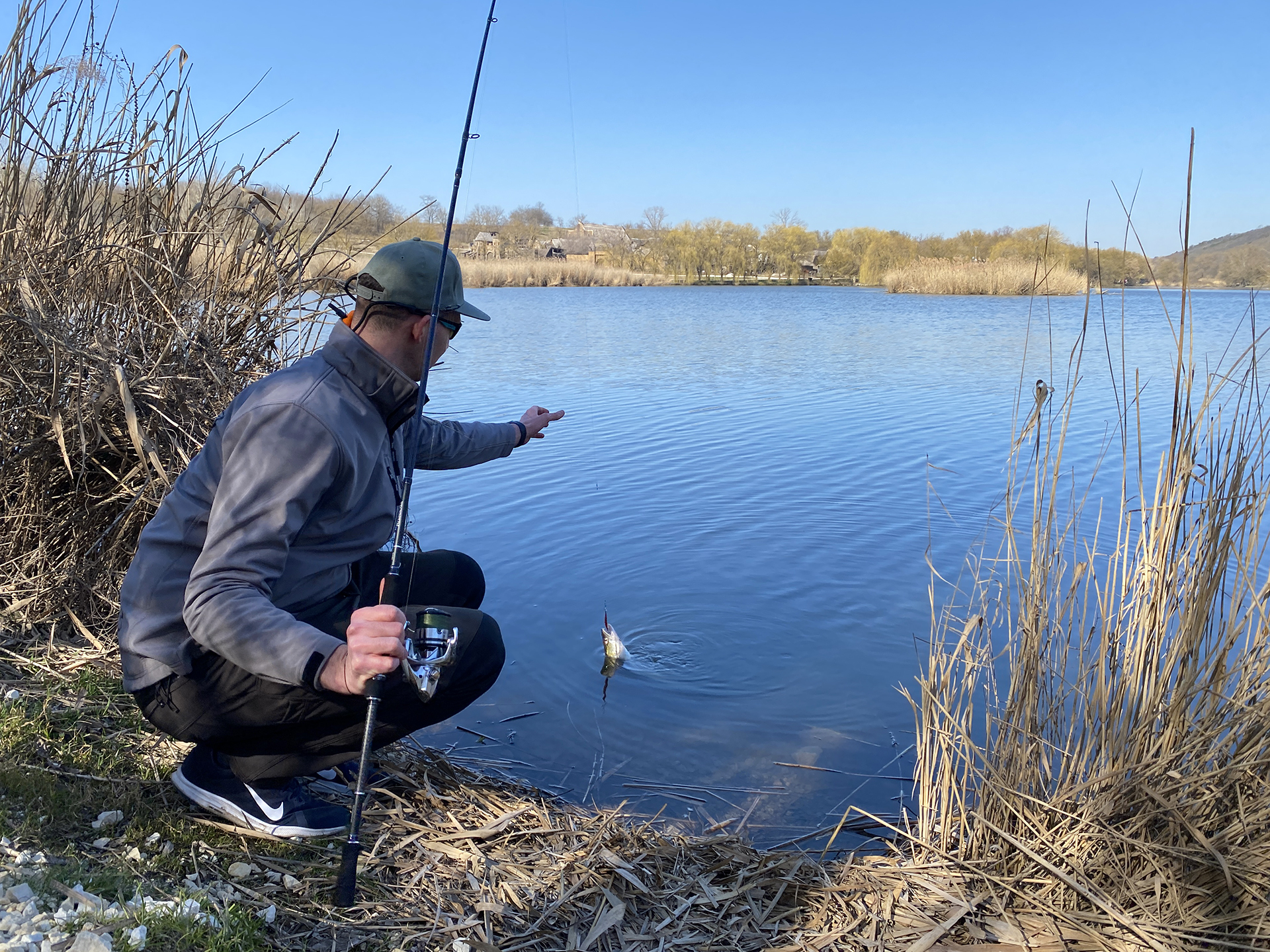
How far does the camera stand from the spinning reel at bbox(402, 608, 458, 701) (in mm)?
2047

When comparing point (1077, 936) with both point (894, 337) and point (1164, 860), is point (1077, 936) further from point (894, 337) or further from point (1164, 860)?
point (894, 337)

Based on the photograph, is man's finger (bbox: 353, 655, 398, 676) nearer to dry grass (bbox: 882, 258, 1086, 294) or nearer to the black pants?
the black pants

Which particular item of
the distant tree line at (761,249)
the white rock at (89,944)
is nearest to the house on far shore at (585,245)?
the distant tree line at (761,249)

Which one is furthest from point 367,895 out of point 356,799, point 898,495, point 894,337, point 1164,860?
point 894,337

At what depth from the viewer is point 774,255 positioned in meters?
55.4

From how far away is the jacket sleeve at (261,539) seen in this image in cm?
193

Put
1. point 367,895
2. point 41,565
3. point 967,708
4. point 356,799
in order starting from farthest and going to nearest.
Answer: point 41,565 → point 967,708 → point 367,895 → point 356,799

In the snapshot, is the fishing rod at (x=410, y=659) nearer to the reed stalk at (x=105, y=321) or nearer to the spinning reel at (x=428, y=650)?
the spinning reel at (x=428, y=650)

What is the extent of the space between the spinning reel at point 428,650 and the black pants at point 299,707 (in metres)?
0.20

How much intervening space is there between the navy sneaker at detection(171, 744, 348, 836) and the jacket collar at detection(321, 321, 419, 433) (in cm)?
100

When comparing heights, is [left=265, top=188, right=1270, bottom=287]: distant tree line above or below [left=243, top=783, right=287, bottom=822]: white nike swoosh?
above

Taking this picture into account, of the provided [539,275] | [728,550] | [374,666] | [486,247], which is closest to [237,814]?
[374,666]

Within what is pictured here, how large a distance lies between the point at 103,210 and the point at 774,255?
54371mm

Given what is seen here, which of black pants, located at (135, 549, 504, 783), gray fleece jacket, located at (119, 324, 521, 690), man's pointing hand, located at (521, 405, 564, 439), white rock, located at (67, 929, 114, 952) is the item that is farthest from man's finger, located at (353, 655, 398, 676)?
man's pointing hand, located at (521, 405, 564, 439)
